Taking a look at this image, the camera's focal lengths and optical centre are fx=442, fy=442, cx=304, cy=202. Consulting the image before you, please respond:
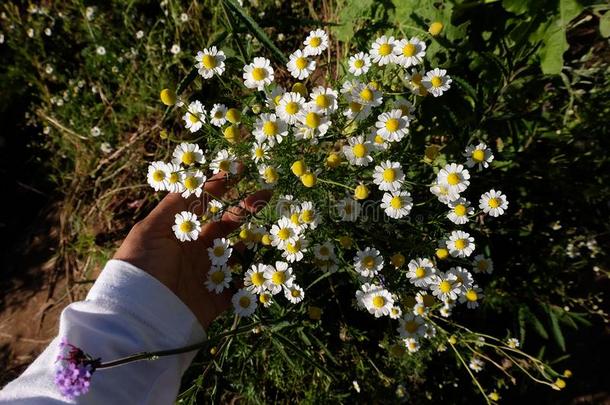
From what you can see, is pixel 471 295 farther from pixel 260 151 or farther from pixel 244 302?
pixel 260 151

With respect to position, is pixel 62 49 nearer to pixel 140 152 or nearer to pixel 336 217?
pixel 140 152

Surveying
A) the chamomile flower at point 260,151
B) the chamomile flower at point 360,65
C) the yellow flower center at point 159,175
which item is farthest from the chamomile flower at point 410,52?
the yellow flower center at point 159,175

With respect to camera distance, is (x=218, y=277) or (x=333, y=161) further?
(x=218, y=277)

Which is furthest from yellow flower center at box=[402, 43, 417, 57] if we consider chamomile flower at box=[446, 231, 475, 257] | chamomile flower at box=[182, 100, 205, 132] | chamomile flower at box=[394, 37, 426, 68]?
chamomile flower at box=[182, 100, 205, 132]

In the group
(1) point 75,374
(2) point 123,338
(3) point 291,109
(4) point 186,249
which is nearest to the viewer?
(1) point 75,374

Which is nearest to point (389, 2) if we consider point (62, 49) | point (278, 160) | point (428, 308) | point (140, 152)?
point (278, 160)

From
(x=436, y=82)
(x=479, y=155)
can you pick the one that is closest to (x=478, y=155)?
(x=479, y=155)
